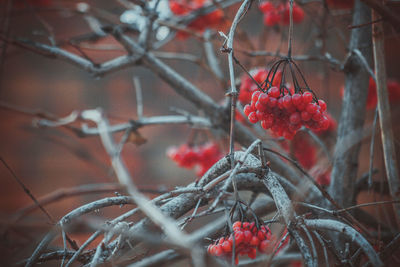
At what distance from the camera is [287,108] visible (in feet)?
1.82

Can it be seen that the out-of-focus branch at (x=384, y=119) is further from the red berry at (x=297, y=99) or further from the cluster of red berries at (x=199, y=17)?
the cluster of red berries at (x=199, y=17)

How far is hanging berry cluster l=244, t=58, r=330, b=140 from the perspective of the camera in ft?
1.80

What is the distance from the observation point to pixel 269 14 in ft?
3.98

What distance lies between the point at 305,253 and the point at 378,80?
51 centimetres

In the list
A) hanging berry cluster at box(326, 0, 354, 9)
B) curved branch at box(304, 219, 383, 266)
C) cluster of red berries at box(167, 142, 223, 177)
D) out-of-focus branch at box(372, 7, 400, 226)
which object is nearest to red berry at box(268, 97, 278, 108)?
curved branch at box(304, 219, 383, 266)

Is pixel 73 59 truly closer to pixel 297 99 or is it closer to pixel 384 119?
pixel 297 99

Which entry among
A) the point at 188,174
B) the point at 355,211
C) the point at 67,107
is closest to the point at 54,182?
the point at 67,107

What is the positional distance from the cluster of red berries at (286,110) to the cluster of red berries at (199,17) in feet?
2.66

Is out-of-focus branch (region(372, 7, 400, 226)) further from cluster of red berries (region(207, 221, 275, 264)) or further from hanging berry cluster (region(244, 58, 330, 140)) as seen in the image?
cluster of red berries (region(207, 221, 275, 264))

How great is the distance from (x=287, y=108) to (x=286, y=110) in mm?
19

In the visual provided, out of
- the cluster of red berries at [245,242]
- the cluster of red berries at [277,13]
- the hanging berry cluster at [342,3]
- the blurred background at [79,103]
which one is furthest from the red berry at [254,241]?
the blurred background at [79,103]

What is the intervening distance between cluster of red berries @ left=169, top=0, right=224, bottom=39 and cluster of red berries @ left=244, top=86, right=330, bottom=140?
812mm

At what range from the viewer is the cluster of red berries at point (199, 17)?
1290mm

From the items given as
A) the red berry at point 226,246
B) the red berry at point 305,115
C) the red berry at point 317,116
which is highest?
the red berry at point 305,115
